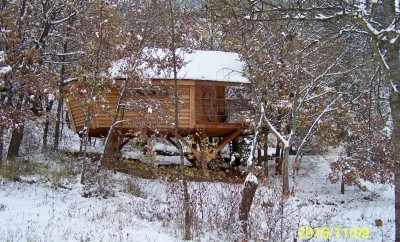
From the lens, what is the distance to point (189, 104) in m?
18.0

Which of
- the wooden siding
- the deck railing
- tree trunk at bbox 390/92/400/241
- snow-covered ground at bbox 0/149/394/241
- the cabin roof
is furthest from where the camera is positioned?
the deck railing

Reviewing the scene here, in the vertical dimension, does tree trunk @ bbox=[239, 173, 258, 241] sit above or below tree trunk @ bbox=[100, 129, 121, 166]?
below

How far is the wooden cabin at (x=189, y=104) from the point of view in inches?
639

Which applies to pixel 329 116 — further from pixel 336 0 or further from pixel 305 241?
pixel 336 0

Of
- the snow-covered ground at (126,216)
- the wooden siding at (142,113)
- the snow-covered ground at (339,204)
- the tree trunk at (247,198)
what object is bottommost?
the snow-covered ground at (339,204)

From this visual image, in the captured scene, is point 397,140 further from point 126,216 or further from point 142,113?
point 142,113

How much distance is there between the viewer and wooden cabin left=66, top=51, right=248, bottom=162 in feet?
53.2

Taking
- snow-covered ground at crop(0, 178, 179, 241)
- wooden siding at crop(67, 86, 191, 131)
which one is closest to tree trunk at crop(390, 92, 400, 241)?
snow-covered ground at crop(0, 178, 179, 241)

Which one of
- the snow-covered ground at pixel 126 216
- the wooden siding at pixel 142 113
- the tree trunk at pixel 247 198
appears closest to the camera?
the snow-covered ground at pixel 126 216

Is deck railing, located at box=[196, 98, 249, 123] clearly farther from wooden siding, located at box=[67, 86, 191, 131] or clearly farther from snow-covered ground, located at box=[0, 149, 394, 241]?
snow-covered ground, located at box=[0, 149, 394, 241]

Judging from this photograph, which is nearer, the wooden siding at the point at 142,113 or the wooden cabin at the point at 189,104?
the wooden siding at the point at 142,113
